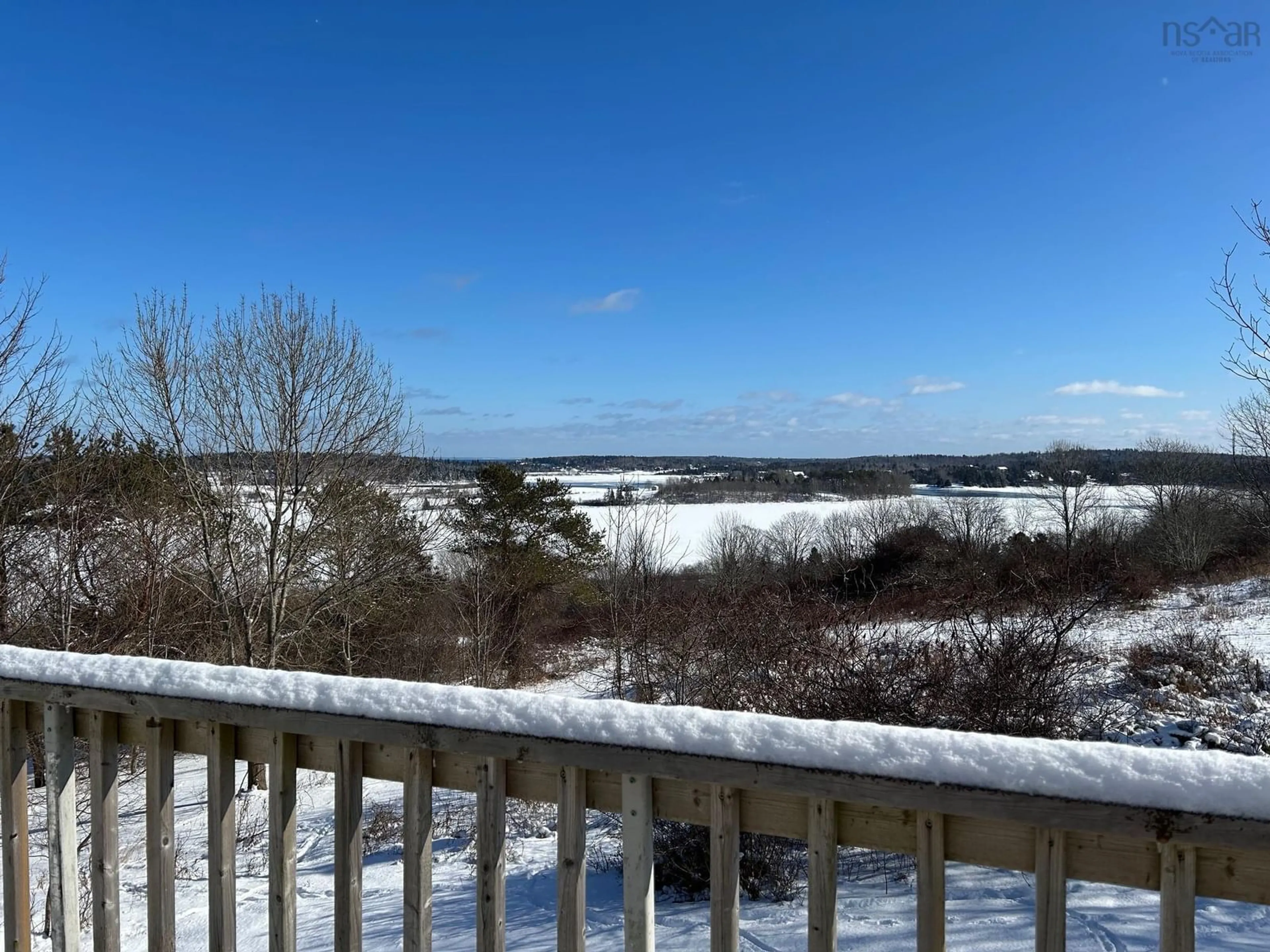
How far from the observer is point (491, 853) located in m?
1.48

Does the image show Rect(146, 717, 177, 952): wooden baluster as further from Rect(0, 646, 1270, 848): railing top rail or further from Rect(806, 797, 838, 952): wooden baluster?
Rect(806, 797, 838, 952): wooden baluster

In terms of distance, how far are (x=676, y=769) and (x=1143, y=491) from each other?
36.8 m

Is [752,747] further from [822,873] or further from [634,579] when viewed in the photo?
[634,579]

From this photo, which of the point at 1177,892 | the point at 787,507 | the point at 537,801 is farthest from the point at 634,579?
the point at 787,507

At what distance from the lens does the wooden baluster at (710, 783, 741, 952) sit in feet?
4.32

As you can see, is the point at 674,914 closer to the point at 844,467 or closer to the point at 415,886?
the point at 415,886

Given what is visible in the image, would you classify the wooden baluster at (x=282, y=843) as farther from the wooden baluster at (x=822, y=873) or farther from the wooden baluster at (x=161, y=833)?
the wooden baluster at (x=822, y=873)

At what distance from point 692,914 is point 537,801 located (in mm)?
2450

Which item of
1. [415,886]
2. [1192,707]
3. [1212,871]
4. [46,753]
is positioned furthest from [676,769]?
[1192,707]

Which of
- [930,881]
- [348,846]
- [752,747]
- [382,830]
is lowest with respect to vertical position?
[382,830]

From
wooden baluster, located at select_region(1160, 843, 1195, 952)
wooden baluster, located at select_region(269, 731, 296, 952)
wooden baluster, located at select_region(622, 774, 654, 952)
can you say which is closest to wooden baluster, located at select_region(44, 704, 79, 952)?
wooden baluster, located at select_region(269, 731, 296, 952)

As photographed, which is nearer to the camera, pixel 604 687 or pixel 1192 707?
pixel 1192 707

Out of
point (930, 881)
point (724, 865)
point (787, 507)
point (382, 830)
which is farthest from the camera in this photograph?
point (787, 507)

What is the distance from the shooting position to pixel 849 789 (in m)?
1.22
